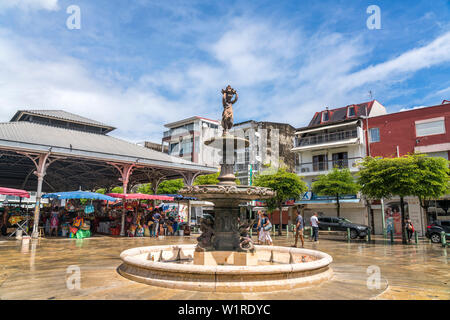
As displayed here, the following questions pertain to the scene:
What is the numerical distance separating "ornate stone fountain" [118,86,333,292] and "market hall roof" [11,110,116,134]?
19.6m

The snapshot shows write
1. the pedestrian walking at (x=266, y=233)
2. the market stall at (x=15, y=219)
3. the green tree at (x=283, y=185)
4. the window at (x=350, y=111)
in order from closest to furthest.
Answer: the pedestrian walking at (x=266, y=233) → the market stall at (x=15, y=219) → the green tree at (x=283, y=185) → the window at (x=350, y=111)

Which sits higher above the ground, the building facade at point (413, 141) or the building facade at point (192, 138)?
the building facade at point (192, 138)

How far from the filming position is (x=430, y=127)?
28.0 metres

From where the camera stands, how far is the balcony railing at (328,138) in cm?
3369

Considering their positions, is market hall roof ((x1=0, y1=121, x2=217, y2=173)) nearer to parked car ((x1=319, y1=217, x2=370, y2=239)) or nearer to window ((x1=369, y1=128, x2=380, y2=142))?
parked car ((x1=319, y1=217, x2=370, y2=239))

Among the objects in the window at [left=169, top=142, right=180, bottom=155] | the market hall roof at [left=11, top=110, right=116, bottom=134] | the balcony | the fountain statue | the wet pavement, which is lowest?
the wet pavement

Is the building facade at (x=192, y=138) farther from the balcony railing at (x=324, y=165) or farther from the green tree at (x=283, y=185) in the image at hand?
the green tree at (x=283, y=185)

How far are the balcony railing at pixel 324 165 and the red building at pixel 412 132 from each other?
2.24 m

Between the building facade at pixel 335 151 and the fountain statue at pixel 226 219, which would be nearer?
the fountain statue at pixel 226 219

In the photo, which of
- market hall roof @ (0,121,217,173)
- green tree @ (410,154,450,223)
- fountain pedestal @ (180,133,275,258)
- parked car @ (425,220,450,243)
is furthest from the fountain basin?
parked car @ (425,220,450,243)

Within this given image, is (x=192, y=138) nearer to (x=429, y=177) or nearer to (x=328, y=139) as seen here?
(x=328, y=139)

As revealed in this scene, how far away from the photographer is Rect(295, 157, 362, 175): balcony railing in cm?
3344

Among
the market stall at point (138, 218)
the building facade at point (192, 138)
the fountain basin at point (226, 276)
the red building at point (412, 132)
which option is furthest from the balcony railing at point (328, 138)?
the fountain basin at point (226, 276)
